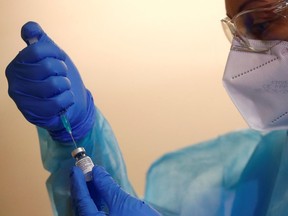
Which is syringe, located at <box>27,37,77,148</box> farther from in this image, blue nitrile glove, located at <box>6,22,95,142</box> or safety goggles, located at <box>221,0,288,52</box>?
safety goggles, located at <box>221,0,288,52</box>

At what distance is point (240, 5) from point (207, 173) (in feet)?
1.43

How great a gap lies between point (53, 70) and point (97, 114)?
0.78 ft

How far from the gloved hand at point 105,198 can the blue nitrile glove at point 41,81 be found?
15 cm

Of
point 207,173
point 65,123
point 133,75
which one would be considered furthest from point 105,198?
point 133,75

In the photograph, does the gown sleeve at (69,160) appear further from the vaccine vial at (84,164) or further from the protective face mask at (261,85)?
the protective face mask at (261,85)

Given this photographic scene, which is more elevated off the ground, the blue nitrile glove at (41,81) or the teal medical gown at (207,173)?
the blue nitrile glove at (41,81)

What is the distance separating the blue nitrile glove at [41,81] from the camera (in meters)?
0.86

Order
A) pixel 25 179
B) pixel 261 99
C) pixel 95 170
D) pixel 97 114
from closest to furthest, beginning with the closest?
pixel 95 170, pixel 261 99, pixel 97 114, pixel 25 179

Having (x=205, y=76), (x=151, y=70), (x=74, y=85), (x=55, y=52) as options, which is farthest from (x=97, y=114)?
(x=205, y=76)

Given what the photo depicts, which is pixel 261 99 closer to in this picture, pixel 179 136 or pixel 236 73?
pixel 236 73

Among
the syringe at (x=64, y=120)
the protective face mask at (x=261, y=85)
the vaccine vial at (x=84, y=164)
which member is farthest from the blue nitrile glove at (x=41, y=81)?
the protective face mask at (x=261, y=85)

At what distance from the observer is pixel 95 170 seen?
2.70 ft

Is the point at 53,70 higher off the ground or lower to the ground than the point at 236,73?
higher

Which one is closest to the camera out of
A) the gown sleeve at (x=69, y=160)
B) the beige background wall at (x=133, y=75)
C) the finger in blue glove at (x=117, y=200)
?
the finger in blue glove at (x=117, y=200)
